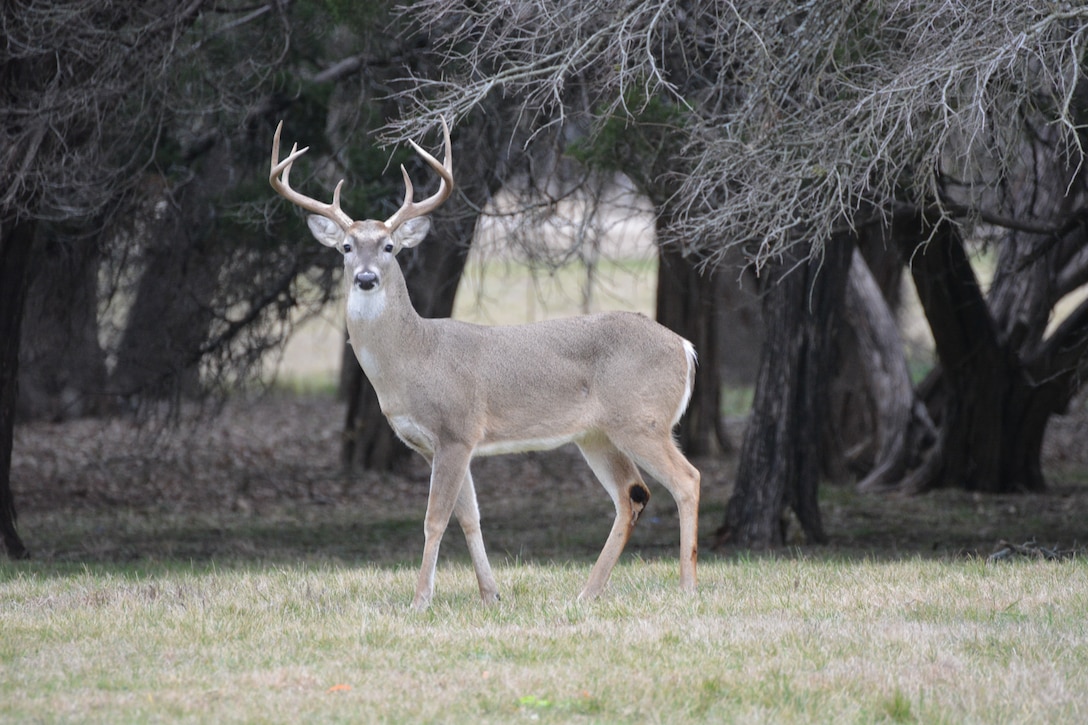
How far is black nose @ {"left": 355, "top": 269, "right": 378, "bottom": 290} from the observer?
7.28m

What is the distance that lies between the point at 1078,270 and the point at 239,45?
348 inches

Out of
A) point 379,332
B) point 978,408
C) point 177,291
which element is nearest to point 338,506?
point 177,291

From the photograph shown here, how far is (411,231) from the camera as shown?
7.70 meters

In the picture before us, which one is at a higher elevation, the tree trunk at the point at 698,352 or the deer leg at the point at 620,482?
the tree trunk at the point at 698,352

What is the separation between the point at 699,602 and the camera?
23.1 feet

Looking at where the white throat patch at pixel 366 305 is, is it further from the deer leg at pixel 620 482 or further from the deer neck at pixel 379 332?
the deer leg at pixel 620 482

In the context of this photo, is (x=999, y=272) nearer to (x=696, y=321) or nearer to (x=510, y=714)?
(x=696, y=321)

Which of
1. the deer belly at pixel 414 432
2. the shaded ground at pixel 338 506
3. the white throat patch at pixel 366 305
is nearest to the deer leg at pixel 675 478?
the deer belly at pixel 414 432

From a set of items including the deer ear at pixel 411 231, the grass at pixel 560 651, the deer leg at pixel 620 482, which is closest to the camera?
the grass at pixel 560 651

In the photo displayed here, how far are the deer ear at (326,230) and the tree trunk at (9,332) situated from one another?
4.29 meters

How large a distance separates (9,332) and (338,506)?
16.6 ft

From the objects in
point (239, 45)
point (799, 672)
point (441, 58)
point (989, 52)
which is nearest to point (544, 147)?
point (441, 58)

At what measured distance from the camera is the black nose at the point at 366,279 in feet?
23.9

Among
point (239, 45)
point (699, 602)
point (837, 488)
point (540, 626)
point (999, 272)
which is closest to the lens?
point (540, 626)
